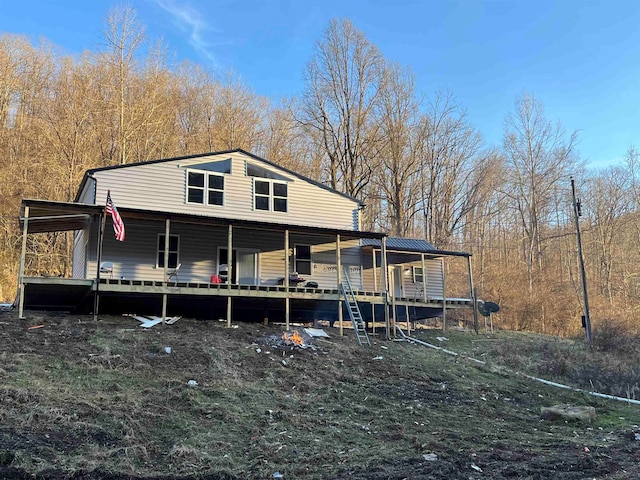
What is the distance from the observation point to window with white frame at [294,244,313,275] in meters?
21.0

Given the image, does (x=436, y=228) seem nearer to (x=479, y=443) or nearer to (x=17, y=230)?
(x=17, y=230)

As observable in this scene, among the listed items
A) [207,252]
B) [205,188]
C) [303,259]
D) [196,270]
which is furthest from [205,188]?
[303,259]

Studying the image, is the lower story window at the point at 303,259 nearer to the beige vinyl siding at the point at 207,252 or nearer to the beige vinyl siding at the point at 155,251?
the beige vinyl siding at the point at 207,252

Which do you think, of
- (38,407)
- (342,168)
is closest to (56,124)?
(342,168)

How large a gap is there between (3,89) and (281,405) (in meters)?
28.2

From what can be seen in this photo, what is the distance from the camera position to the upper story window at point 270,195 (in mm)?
19672

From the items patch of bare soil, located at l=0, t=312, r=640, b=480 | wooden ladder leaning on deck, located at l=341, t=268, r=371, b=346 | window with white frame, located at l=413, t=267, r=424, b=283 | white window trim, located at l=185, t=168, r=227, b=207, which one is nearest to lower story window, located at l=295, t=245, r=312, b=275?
wooden ladder leaning on deck, located at l=341, t=268, r=371, b=346

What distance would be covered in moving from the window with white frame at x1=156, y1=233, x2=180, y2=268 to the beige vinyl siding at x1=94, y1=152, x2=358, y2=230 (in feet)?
3.47

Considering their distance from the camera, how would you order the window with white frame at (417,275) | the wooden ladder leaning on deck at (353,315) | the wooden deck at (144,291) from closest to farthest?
the wooden deck at (144,291) < the wooden ladder leaning on deck at (353,315) < the window with white frame at (417,275)

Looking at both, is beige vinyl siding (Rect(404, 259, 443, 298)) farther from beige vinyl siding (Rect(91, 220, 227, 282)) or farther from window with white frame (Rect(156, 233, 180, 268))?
window with white frame (Rect(156, 233, 180, 268))

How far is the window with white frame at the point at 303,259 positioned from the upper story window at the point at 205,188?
384cm

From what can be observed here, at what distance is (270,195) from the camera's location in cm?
1986

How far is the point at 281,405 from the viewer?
380 inches

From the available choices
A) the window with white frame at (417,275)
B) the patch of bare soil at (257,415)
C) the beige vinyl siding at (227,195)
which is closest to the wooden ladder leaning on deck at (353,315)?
the patch of bare soil at (257,415)
